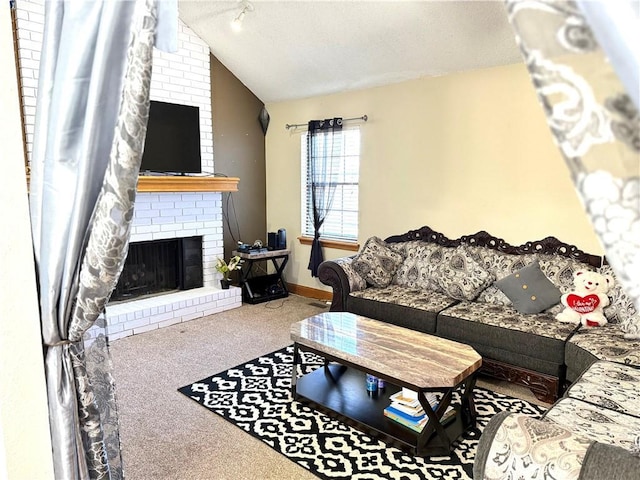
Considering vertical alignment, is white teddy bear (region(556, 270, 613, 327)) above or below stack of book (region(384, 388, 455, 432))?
above

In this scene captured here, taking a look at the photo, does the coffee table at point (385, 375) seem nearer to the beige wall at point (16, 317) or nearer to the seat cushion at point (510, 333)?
the seat cushion at point (510, 333)

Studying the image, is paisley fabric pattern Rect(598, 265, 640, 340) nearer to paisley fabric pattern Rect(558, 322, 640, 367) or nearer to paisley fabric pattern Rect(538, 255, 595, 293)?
paisley fabric pattern Rect(558, 322, 640, 367)

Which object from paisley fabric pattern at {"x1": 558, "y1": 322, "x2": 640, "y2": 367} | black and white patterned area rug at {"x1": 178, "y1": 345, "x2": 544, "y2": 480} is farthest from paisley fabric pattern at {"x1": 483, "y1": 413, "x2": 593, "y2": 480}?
paisley fabric pattern at {"x1": 558, "y1": 322, "x2": 640, "y2": 367}

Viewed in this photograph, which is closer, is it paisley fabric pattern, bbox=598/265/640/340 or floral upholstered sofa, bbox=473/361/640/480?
floral upholstered sofa, bbox=473/361/640/480

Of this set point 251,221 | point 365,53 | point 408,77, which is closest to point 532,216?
point 408,77

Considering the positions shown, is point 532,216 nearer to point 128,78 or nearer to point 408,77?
point 408,77

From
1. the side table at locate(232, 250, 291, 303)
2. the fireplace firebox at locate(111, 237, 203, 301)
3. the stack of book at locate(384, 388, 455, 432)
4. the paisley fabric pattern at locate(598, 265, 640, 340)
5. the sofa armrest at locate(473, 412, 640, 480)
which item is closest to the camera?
the sofa armrest at locate(473, 412, 640, 480)

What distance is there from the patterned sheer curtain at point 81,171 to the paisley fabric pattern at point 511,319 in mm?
2687

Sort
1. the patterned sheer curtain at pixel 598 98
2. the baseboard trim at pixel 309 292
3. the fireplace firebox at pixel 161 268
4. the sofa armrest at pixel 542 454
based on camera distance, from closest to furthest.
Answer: the patterned sheer curtain at pixel 598 98 → the sofa armrest at pixel 542 454 → the fireplace firebox at pixel 161 268 → the baseboard trim at pixel 309 292

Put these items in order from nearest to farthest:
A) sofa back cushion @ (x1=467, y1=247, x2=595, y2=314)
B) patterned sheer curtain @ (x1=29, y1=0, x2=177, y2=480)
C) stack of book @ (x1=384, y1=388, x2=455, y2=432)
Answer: patterned sheer curtain @ (x1=29, y1=0, x2=177, y2=480)
stack of book @ (x1=384, y1=388, x2=455, y2=432)
sofa back cushion @ (x1=467, y1=247, x2=595, y2=314)

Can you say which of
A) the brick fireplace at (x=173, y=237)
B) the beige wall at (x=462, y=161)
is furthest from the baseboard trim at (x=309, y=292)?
the brick fireplace at (x=173, y=237)

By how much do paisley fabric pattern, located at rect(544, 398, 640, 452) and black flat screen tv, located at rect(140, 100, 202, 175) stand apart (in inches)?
150

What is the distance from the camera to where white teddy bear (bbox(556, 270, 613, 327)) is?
9.76ft

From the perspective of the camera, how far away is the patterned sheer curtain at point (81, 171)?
3.01 ft
